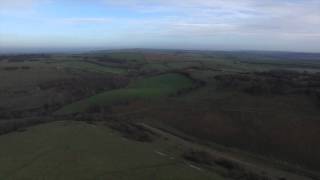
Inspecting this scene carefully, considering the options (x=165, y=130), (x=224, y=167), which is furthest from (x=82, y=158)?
(x=165, y=130)

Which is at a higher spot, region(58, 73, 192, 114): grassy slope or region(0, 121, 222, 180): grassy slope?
region(0, 121, 222, 180): grassy slope

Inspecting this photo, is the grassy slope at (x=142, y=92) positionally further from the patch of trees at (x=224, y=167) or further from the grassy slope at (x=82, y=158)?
the patch of trees at (x=224, y=167)

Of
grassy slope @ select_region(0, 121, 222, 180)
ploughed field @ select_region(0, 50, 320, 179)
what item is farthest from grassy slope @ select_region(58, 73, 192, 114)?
grassy slope @ select_region(0, 121, 222, 180)

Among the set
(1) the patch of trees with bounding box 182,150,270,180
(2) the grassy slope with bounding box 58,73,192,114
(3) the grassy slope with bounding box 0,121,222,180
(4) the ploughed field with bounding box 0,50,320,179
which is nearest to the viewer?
(3) the grassy slope with bounding box 0,121,222,180

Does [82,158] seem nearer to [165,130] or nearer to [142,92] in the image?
[165,130]

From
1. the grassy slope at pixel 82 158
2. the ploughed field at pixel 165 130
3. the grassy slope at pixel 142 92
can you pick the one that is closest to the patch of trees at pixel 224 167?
the ploughed field at pixel 165 130

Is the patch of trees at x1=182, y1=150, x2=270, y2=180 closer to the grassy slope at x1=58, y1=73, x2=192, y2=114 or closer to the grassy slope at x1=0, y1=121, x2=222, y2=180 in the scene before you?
the grassy slope at x1=0, y1=121, x2=222, y2=180
